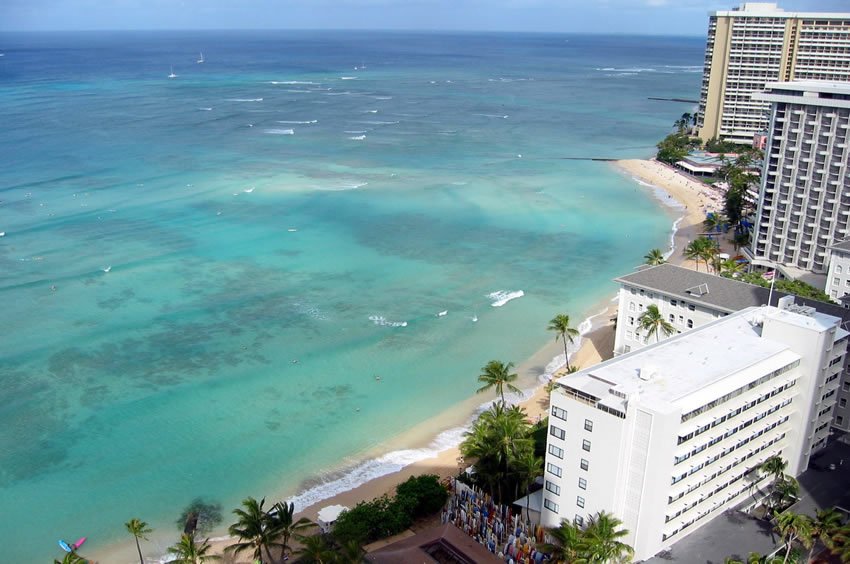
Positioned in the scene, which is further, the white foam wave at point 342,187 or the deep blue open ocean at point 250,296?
the white foam wave at point 342,187

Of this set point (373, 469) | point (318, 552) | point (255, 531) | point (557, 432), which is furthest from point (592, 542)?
point (373, 469)

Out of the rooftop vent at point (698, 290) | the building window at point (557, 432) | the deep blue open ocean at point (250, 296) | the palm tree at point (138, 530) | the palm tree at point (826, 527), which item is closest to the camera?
the palm tree at point (826, 527)

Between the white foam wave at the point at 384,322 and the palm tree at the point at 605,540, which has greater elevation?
the palm tree at the point at 605,540

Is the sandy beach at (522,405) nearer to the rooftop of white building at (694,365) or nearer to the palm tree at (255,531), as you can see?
the palm tree at (255,531)

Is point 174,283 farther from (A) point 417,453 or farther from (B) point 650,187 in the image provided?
(B) point 650,187

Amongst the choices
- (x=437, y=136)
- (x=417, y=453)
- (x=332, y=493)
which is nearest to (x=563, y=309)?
(x=417, y=453)

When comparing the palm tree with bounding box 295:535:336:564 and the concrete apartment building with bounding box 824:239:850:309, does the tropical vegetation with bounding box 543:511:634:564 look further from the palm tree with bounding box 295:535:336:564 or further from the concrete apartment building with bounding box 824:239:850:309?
the concrete apartment building with bounding box 824:239:850:309

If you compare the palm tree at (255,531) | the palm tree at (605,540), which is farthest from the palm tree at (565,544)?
the palm tree at (255,531)
